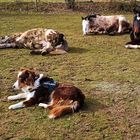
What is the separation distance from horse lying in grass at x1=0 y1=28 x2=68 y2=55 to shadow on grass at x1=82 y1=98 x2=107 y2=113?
3.92 meters

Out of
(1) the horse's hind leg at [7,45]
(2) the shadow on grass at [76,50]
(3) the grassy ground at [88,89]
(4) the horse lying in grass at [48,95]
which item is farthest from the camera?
(1) the horse's hind leg at [7,45]

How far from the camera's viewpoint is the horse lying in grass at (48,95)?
24.1 feet

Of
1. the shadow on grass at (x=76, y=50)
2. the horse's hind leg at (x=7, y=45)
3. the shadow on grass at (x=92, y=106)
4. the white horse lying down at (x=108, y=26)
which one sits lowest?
the shadow on grass at (x=92, y=106)

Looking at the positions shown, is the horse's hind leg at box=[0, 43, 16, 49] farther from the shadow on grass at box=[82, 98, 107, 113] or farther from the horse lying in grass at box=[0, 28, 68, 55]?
the shadow on grass at box=[82, 98, 107, 113]

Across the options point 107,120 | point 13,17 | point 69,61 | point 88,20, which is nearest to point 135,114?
point 107,120

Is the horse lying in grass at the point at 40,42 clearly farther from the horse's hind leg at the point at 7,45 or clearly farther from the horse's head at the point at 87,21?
the horse's head at the point at 87,21

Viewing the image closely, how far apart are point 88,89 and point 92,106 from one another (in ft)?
3.14

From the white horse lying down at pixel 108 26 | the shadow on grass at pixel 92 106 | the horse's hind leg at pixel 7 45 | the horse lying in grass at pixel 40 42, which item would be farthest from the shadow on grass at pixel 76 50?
the shadow on grass at pixel 92 106

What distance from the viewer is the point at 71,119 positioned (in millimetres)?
7262

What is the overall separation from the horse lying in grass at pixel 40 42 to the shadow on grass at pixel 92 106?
3918 mm

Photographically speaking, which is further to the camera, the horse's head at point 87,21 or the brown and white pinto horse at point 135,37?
the horse's head at point 87,21

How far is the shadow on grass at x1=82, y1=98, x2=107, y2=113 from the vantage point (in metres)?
7.74

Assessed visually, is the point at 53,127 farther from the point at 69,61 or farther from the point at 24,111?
the point at 69,61

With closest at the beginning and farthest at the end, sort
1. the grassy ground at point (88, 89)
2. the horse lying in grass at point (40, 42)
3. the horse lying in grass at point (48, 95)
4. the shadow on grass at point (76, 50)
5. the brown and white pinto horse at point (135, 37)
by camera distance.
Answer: the grassy ground at point (88, 89) → the horse lying in grass at point (48, 95) → the horse lying in grass at point (40, 42) → the shadow on grass at point (76, 50) → the brown and white pinto horse at point (135, 37)
